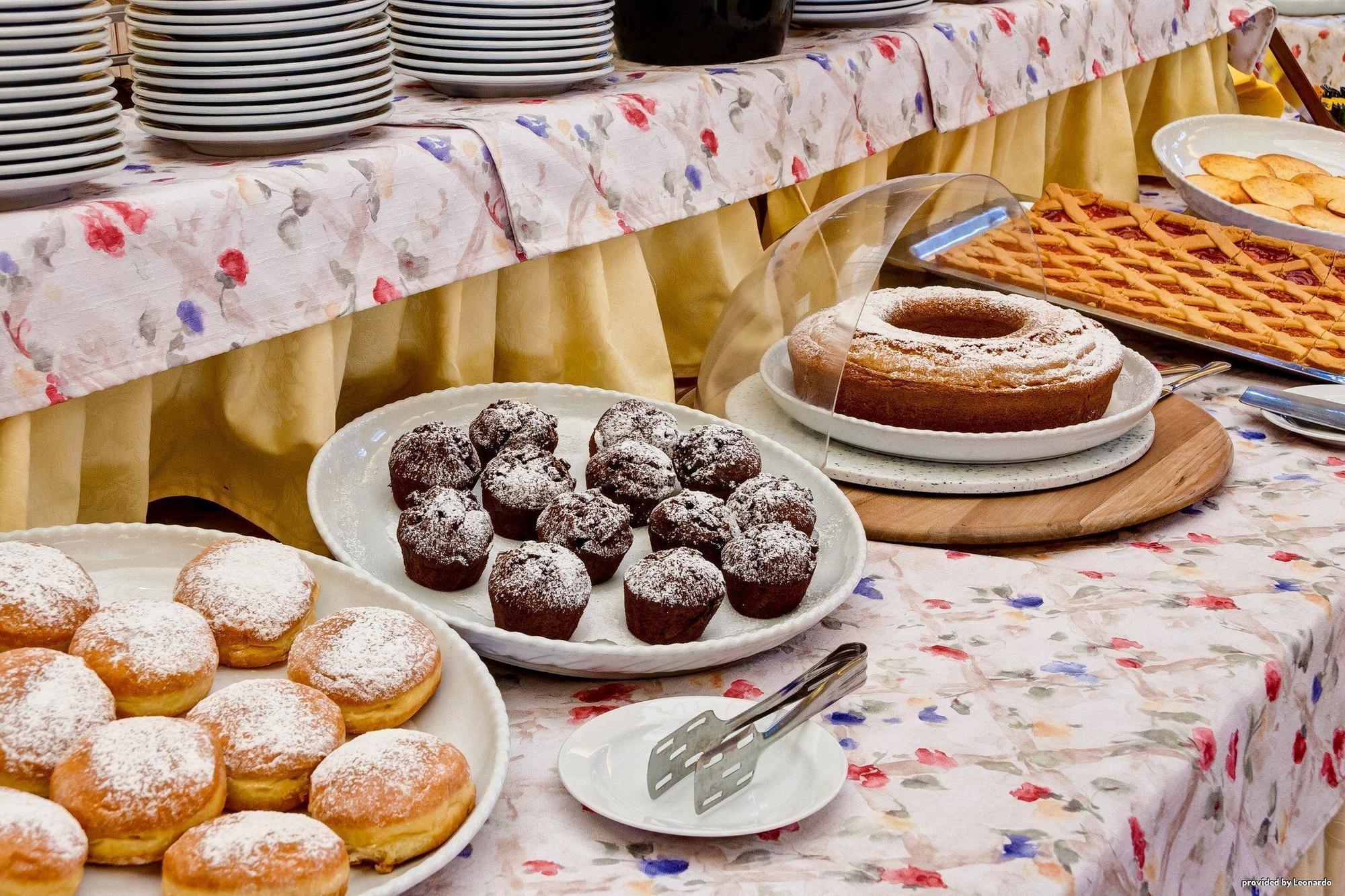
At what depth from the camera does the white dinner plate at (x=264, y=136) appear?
1.10m

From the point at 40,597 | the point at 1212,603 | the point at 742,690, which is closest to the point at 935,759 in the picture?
the point at 742,690

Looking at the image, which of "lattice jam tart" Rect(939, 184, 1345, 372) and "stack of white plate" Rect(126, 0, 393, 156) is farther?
"lattice jam tart" Rect(939, 184, 1345, 372)

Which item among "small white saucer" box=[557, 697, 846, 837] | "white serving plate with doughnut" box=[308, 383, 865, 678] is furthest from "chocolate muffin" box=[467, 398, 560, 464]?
"small white saucer" box=[557, 697, 846, 837]

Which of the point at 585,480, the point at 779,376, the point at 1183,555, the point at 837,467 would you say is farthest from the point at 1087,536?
the point at 585,480

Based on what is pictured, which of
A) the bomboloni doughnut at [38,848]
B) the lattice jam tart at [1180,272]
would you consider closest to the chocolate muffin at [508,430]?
the bomboloni doughnut at [38,848]

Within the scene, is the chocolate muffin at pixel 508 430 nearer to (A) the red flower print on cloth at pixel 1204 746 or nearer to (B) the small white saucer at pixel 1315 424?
(A) the red flower print on cloth at pixel 1204 746

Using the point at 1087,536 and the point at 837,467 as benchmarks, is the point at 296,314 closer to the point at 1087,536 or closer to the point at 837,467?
the point at 837,467

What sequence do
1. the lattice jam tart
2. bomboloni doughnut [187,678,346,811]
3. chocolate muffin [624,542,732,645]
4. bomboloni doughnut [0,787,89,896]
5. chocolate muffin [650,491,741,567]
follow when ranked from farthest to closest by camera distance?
the lattice jam tart < chocolate muffin [650,491,741,567] < chocolate muffin [624,542,732,645] < bomboloni doughnut [187,678,346,811] < bomboloni doughnut [0,787,89,896]

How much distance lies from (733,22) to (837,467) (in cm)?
59

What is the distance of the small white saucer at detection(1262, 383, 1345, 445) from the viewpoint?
58.9 inches

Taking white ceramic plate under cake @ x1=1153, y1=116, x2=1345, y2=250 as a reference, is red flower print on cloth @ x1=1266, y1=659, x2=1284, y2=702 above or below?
below

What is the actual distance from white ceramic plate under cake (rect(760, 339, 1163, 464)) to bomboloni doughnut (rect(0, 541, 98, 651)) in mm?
773

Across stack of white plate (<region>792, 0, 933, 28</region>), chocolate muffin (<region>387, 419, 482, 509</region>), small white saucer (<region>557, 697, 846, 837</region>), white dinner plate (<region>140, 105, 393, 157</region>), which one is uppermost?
stack of white plate (<region>792, 0, 933, 28</region>)

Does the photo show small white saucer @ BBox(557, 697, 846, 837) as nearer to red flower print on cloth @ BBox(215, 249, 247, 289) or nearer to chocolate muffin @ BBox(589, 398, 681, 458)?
chocolate muffin @ BBox(589, 398, 681, 458)
